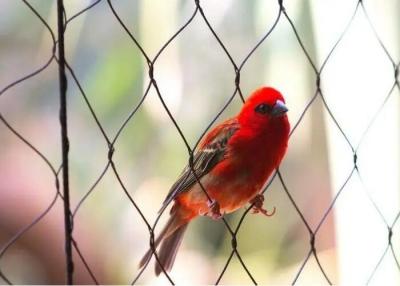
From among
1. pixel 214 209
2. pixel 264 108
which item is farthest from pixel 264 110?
pixel 214 209

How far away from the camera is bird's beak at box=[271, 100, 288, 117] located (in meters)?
0.69

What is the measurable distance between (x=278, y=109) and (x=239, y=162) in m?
0.07

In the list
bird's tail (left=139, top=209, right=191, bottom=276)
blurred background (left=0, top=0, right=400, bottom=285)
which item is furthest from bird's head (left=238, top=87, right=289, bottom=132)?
blurred background (left=0, top=0, right=400, bottom=285)

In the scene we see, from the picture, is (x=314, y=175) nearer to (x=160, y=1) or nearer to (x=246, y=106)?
(x=160, y=1)

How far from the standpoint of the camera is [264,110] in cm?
70

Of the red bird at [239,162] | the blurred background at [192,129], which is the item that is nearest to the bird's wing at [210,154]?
the red bird at [239,162]

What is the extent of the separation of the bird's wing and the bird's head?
19mm

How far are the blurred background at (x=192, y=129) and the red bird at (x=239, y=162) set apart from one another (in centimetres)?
38

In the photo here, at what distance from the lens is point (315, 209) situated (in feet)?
4.33

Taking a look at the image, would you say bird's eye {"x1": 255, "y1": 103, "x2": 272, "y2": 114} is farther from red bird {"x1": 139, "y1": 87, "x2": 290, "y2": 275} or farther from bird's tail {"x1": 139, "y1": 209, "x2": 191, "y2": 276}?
bird's tail {"x1": 139, "y1": 209, "x2": 191, "y2": 276}

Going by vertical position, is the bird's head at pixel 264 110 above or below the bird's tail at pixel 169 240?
above

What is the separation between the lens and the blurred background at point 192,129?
112 cm

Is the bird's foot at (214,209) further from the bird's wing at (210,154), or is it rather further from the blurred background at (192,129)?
the blurred background at (192,129)

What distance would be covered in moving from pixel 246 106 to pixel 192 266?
623mm
